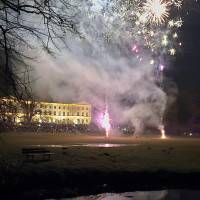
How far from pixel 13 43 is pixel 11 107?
289cm

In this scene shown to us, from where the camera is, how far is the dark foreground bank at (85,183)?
2194 cm

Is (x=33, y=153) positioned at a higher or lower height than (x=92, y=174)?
higher

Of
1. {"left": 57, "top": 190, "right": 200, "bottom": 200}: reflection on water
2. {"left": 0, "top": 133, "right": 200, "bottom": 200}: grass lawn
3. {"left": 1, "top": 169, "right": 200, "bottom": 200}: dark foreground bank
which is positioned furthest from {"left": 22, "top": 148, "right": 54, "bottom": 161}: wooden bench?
{"left": 57, "top": 190, "right": 200, "bottom": 200}: reflection on water

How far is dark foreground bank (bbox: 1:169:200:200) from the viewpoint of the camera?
2194cm

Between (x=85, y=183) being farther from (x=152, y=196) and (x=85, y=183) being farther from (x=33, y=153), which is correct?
(x=33, y=153)

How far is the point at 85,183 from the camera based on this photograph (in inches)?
957

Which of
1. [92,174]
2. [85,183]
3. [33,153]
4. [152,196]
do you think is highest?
[33,153]

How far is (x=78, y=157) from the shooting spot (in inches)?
1257

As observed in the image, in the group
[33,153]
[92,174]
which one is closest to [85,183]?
[92,174]

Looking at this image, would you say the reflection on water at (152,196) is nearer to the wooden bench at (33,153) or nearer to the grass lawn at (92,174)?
the grass lawn at (92,174)

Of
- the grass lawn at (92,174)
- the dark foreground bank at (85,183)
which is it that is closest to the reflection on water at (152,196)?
the dark foreground bank at (85,183)

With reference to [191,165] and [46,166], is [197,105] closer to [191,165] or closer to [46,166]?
[191,165]

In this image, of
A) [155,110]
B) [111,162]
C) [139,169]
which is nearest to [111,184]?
[139,169]

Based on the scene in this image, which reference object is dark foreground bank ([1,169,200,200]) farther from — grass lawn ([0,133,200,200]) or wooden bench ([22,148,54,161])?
wooden bench ([22,148,54,161])
